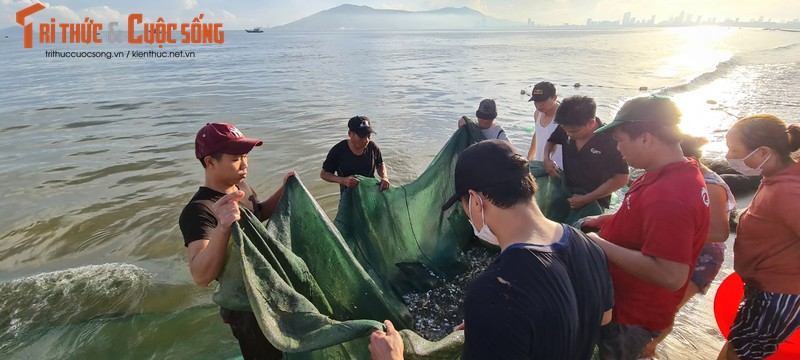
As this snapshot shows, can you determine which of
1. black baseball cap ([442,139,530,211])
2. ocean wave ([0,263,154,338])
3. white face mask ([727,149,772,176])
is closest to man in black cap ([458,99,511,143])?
white face mask ([727,149,772,176])

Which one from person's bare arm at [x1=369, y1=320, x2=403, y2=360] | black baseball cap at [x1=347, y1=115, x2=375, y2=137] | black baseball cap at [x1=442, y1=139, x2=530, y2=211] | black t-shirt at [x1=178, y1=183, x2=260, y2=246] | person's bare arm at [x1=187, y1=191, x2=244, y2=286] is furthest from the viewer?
black baseball cap at [x1=347, y1=115, x2=375, y2=137]

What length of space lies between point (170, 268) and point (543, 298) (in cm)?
565

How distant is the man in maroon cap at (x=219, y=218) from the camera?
2.15 m

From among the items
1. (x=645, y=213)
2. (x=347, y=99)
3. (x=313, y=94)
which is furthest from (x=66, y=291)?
(x=313, y=94)

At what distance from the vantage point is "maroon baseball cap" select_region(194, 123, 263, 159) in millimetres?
2488

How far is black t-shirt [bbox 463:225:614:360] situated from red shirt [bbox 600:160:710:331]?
640mm

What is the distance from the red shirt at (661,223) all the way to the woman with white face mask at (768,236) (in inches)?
34.5

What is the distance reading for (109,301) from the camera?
4.80 metres

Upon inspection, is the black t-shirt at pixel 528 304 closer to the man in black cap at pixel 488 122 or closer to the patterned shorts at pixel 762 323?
the patterned shorts at pixel 762 323

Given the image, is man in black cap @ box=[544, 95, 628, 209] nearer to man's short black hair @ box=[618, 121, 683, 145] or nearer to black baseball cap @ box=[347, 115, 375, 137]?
man's short black hair @ box=[618, 121, 683, 145]

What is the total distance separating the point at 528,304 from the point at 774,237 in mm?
2187

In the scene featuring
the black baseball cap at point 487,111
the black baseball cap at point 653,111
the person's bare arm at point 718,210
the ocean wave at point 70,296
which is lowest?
the ocean wave at point 70,296

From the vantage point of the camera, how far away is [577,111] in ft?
11.5

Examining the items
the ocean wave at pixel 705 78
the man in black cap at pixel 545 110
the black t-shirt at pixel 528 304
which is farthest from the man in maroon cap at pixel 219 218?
the ocean wave at pixel 705 78
